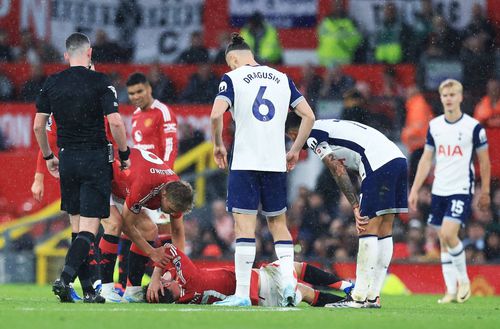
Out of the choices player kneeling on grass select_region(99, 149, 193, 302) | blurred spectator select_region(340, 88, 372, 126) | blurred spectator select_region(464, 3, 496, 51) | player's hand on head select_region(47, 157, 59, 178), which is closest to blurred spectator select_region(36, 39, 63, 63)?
blurred spectator select_region(340, 88, 372, 126)

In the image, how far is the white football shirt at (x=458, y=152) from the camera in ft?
42.9

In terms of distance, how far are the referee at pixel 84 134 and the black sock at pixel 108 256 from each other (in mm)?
1002

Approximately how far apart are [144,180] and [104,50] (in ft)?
33.2

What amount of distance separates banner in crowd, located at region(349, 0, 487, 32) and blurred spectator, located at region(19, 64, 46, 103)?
16.9 feet

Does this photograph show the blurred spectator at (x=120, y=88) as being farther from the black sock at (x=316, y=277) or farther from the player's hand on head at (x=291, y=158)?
the player's hand on head at (x=291, y=158)

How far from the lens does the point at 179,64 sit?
19219 mm

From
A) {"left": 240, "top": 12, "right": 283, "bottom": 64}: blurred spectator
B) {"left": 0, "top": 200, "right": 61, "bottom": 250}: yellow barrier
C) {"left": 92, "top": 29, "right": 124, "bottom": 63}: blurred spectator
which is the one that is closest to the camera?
{"left": 0, "top": 200, "right": 61, "bottom": 250}: yellow barrier

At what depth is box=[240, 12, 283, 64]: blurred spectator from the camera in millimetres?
19031

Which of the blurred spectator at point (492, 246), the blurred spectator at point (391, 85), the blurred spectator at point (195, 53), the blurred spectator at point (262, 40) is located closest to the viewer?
the blurred spectator at point (492, 246)

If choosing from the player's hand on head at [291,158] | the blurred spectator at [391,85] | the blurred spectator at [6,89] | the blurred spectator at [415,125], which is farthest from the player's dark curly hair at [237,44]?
the blurred spectator at [6,89]

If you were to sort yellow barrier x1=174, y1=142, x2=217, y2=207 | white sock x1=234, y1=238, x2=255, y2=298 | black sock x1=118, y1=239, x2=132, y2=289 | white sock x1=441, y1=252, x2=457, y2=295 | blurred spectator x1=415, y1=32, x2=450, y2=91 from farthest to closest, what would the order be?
1. blurred spectator x1=415, y1=32, x2=450, y2=91
2. yellow barrier x1=174, y1=142, x2=217, y2=207
3. white sock x1=441, y1=252, x2=457, y2=295
4. black sock x1=118, y1=239, x2=132, y2=289
5. white sock x1=234, y1=238, x2=255, y2=298

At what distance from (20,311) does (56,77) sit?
2105mm

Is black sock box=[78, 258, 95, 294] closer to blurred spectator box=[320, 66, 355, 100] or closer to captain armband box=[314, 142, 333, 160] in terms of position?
captain armband box=[314, 142, 333, 160]

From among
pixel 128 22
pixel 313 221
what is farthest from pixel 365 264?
pixel 128 22
